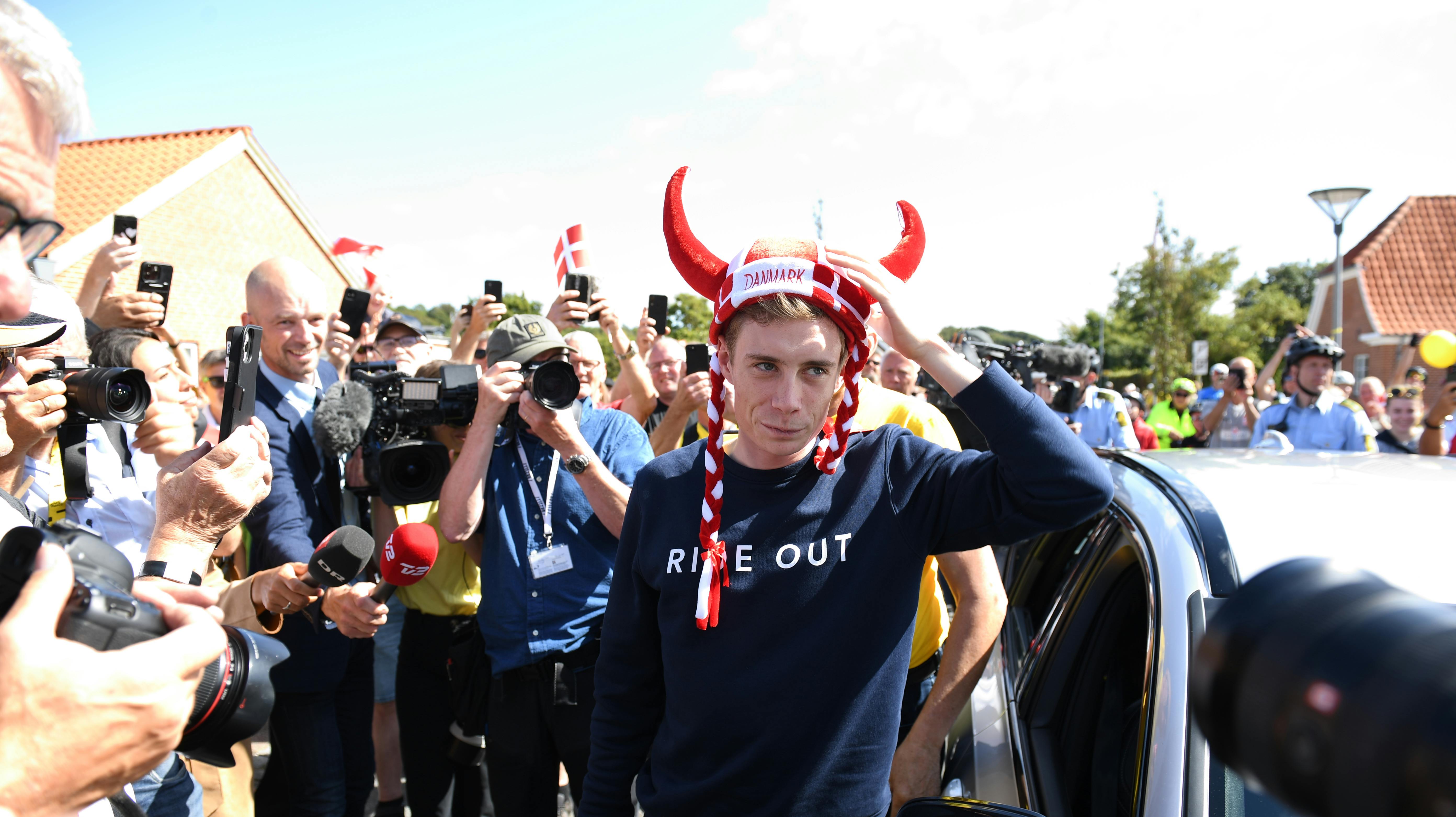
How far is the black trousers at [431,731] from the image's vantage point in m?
3.39

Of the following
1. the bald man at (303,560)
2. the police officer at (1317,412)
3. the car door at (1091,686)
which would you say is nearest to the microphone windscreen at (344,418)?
the bald man at (303,560)

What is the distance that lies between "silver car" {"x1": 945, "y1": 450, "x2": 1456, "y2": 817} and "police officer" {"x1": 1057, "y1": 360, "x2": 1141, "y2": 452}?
18.2 ft

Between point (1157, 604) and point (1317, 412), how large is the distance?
578 centimetres

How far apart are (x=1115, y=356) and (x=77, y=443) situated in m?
61.0

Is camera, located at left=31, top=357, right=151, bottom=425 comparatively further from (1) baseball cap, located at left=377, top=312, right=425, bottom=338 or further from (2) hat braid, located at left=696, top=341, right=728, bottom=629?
(1) baseball cap, located at left=377, top=312, right=425, bottom=338

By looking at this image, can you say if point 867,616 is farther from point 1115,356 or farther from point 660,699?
point 1115,356

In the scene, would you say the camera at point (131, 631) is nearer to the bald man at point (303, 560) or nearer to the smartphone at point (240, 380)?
the smartphone at point (240, 380)

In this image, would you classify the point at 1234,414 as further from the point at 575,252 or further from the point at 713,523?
the point at 713,523

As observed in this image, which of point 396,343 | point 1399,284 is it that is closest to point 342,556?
point 396,343

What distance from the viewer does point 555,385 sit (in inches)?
114

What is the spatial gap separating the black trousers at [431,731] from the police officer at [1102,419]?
591 cm

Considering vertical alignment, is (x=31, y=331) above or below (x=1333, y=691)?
above

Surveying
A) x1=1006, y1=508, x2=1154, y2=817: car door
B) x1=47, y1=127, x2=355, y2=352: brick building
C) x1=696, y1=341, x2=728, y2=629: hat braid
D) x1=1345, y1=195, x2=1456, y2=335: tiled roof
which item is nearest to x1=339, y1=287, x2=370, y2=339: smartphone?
x1=696, y1=341, x2=728, y2=629: hat braid

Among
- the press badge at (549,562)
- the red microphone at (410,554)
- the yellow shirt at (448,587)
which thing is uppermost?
the red microphone at (410,554)
